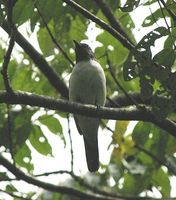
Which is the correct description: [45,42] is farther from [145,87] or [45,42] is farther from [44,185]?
[145,87]

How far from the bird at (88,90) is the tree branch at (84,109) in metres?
1.46

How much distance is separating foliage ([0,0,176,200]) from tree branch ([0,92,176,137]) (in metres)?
0.17

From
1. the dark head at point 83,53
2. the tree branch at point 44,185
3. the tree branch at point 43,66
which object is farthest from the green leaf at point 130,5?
→ the dark head at point 83,53

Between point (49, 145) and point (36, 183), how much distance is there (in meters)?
0.36

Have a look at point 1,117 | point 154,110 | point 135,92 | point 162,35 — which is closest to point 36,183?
point 1,117

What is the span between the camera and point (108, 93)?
18.9 feet

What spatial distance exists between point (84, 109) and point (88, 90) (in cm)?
184

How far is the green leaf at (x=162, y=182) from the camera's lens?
5.12m

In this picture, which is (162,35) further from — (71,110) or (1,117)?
(1,117)

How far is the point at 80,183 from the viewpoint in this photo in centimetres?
517

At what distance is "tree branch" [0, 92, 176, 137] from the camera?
11.1 ft

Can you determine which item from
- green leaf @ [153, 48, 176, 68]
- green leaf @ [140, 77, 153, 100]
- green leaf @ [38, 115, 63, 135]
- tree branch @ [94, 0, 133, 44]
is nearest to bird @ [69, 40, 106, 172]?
green leaf @ [38, 115, 63, 135]

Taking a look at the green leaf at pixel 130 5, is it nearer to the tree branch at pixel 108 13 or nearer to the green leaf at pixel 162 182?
the tree branch at pixel 108 13

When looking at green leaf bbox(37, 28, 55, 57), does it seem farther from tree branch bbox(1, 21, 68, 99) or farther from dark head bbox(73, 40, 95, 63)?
dark head bbox(73, 40, 95, 63)
